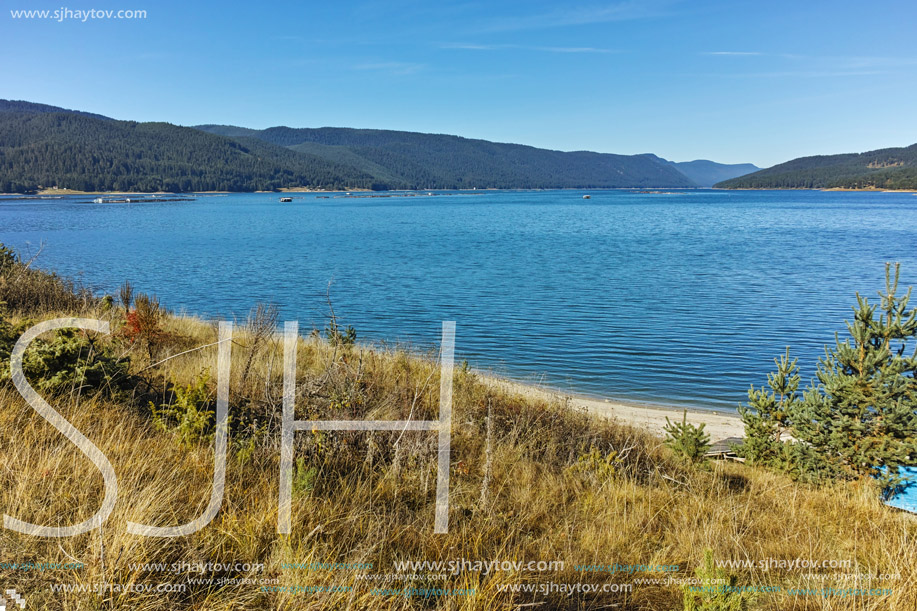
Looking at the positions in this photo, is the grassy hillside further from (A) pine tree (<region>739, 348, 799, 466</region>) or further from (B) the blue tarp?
(A) pine tree (<region>739, 348, 799, 466</region>)

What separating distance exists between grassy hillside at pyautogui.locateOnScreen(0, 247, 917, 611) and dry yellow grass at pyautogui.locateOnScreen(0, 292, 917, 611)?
0.02 m

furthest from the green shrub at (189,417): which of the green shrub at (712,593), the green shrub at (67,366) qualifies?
the green shrub at (712,593)

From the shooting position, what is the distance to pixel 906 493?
6.04 m

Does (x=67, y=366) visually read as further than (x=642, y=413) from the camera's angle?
No

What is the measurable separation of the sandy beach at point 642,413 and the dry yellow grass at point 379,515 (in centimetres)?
372

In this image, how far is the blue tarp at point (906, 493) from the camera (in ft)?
19.4

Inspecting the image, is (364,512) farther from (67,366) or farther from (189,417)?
(67,366)

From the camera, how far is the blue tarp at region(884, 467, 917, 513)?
19.4 feet

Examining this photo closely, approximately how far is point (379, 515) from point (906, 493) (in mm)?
5832

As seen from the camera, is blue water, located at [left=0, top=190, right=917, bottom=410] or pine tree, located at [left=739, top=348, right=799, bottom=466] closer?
pine tree, located at [left=739, top=348, right=799, bottom=466]

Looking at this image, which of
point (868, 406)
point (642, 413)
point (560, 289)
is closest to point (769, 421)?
point (868, 406)

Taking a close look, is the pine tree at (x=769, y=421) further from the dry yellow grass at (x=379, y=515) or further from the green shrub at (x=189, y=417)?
the green shrub at (x=189, y=417)

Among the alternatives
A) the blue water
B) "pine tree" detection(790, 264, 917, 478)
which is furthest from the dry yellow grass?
the blue water

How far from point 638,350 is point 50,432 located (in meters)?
14.8
